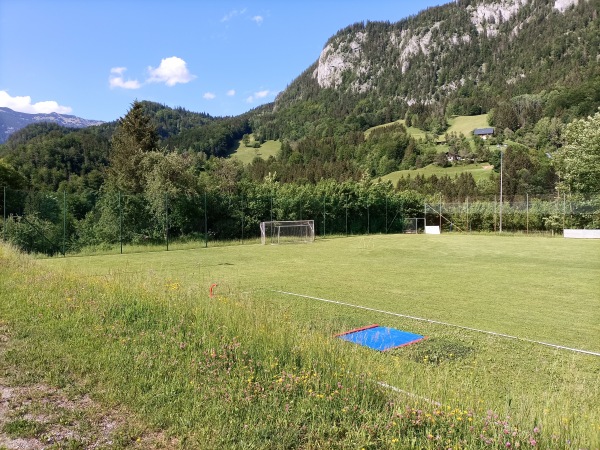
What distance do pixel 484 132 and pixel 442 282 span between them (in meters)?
96.1

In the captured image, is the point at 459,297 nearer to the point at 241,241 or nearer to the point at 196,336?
the point at 196,336

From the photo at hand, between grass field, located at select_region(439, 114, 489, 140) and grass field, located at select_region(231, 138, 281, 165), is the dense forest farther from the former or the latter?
grass field, located at select_region(439, 114, 489, 140)

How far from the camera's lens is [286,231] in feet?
83.0

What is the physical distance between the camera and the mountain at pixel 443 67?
386 ft

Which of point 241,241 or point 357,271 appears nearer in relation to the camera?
point 357,271

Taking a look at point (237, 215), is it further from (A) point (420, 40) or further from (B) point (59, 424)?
(A) point (420, 40)

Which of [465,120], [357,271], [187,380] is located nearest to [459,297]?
[357,271]

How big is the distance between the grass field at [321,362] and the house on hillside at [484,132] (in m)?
94.8

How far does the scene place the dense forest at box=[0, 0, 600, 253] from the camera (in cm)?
2664

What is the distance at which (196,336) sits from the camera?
422 centimetres

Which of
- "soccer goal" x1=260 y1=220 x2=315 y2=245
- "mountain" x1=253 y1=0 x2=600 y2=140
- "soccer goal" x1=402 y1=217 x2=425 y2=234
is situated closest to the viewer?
"soccer goal" x1=260 y1=220 x2=315 y2=245

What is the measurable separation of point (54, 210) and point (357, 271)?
42.6 ft

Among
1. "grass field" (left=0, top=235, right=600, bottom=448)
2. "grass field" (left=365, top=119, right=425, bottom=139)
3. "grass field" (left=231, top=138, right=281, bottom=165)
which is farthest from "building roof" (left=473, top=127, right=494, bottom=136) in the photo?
"grass field" (left=0, top=235, right=600, bottom=448)

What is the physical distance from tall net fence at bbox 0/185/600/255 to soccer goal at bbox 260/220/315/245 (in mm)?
869
